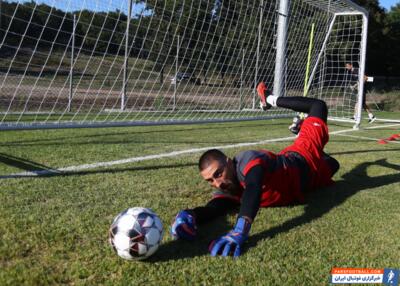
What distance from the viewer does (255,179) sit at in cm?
323

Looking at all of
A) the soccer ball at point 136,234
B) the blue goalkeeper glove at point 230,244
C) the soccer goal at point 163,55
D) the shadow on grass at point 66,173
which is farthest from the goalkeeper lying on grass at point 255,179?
the soccer goal at point 163,55

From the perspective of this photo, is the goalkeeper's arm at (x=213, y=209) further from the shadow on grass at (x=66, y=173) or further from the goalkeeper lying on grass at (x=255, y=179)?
the shadow on grass at (x=66, y=173)

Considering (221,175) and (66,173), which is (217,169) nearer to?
(221,175)

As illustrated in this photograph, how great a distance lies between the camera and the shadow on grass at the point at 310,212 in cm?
287

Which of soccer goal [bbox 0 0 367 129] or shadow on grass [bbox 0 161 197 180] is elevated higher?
soccer goal [bbox 0 0 367 129]

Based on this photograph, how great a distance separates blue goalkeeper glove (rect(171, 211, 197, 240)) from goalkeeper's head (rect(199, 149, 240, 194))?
A: 377 millimetres

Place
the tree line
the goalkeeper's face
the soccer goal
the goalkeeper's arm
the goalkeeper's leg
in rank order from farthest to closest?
the soccer goal, the tree line, the goalkeeper's leg, the goalkeeper's arm, the goalkeeper's face

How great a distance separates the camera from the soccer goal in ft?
18.9

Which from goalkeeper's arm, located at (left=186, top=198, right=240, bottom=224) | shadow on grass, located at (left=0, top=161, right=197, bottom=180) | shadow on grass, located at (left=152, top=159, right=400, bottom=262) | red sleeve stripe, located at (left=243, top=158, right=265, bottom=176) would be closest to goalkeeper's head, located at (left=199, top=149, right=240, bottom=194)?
red sleeve stripe, located at (left=243, top=158, right=265, bottom=176)

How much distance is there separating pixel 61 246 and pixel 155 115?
21.6 ft

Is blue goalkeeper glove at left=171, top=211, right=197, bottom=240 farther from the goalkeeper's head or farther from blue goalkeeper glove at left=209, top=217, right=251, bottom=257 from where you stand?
the goalkeeper's head

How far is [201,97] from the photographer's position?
9453 mm

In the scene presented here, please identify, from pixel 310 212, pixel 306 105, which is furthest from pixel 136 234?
pixel 306 105

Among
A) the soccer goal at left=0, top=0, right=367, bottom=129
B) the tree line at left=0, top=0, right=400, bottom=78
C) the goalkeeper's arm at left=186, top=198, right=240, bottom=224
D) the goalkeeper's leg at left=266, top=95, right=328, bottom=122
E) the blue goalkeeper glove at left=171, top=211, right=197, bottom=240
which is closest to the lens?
the blue goalkeeper glove at left=171, top=211, right=197, bottom=240
